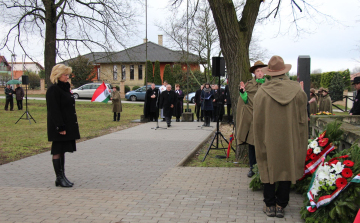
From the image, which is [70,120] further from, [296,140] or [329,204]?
[329,204]

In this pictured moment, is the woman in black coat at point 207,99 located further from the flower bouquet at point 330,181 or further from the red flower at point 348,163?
the red flower at point 348,163

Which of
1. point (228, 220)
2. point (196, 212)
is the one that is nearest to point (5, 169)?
point (196, 212)

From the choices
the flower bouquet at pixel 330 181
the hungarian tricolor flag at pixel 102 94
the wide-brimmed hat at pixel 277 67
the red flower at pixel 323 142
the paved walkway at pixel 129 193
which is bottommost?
the paved walkway at pixel 129 193

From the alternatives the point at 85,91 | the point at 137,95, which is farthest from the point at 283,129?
the point at 85,91

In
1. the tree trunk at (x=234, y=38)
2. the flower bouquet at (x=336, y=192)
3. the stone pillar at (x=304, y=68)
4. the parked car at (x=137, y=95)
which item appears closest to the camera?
the flower bouquet at (x=336, y=192)

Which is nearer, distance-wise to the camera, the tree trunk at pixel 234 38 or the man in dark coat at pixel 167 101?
the tree trunk at pixel 234 38

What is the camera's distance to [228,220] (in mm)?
4500

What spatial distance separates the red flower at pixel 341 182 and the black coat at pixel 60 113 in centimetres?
407

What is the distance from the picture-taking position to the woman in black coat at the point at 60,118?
19.6 ft

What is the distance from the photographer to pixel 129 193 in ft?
19.0

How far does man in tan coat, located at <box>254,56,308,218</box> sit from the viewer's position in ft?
14.4

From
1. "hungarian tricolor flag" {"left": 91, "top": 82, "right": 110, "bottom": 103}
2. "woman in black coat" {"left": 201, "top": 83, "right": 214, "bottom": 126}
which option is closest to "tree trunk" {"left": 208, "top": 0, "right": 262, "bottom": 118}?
"woman in black coat" {"left": 201, "top": 83, "right": 214, "bottom": 126}

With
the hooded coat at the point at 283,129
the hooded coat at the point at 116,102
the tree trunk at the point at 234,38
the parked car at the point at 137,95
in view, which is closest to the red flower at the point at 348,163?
the hooded coat at the point at 283,129

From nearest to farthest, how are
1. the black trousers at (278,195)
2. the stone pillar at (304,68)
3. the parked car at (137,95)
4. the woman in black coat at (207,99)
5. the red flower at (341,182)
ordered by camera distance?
the red flower at (341,182), the black trousers at (278,195), the stone pillar at (304,68), the woman in black coat at (207,99), the parked car at (137,95)
